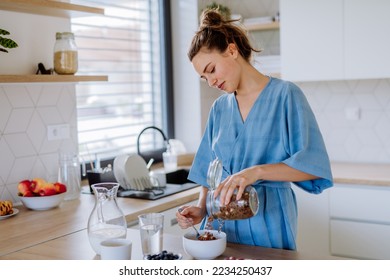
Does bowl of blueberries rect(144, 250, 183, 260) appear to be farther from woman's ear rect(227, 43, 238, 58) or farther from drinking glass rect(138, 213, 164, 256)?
woman's ear rect(227, 43, 238, 58)

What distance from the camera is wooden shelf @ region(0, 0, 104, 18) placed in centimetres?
226

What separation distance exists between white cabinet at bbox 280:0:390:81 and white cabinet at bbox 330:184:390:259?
2.22 ft

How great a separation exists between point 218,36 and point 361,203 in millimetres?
1587

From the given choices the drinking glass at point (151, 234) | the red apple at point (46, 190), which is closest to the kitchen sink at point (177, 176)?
the red apple at point (46, 190)

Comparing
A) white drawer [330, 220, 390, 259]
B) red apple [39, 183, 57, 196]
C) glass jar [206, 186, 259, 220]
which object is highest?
glass jar [206, 186, 259, 220]

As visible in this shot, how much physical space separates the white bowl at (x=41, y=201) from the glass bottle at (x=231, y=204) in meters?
1.03

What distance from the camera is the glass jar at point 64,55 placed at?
8.33 ft

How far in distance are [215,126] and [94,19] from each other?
1571mm

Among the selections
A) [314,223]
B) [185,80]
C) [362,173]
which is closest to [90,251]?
[314,223]

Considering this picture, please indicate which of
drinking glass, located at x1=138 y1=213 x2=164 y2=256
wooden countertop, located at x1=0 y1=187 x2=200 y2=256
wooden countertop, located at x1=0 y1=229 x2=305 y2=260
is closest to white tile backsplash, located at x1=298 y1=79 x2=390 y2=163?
wooden countertop, located at x1=0 y1=187 x2=200 y2=256

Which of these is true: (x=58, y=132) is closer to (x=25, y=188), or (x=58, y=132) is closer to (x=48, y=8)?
(x=25, y=188)

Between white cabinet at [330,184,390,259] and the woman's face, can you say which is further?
white cabinet at [330,184,390,259]

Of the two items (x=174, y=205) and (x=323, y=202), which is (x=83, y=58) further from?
(x=323, y=202)

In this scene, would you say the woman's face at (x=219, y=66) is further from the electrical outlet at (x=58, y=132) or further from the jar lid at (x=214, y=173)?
the electrical outlet at (x=58, y=132)
